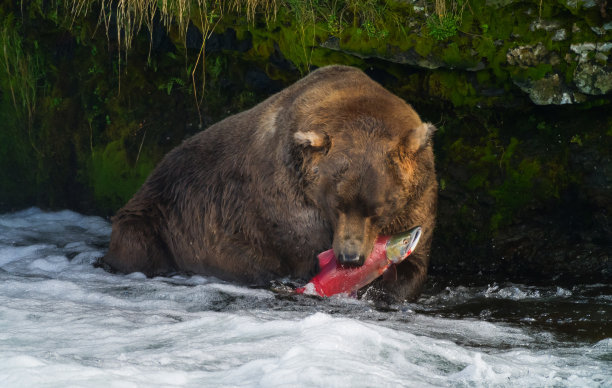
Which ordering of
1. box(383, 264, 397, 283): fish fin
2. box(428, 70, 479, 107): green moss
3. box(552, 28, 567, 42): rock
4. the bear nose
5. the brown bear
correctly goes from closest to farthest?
1. the bear nose
2. the brown bear
3. box(383, 264, 397, 283): fish fin
4. box(552, 28, 567, 42): rock
5. box(428, 70, 479, 107): green moss

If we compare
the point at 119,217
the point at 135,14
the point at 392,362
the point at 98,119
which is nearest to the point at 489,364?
the point at 392,362

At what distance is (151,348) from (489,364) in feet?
5.60

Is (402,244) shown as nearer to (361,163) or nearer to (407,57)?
(361,163)

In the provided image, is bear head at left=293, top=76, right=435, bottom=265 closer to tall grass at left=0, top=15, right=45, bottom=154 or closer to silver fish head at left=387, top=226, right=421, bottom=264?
silver fish head at left=387, top=226, right=421, bottom=264

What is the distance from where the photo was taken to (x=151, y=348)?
4262 mm

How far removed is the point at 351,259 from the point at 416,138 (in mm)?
953

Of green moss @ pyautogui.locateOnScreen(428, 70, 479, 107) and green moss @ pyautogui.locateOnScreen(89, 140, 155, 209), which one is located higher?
green moss @ pyautogui.locateOnScreen(428, 70, 479, 107)

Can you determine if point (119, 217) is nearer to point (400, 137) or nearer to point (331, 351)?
point (400, 137)

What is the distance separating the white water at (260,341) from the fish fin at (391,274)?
265mm

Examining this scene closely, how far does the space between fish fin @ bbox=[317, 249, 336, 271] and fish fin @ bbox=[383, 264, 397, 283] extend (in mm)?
468

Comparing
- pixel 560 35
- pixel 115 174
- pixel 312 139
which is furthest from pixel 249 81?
pixel 560 35

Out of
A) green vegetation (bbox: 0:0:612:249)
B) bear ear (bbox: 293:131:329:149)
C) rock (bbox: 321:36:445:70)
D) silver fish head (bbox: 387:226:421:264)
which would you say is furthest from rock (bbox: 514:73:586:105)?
bear ear (bbox: 293:131:329:149)

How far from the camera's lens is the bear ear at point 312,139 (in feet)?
18.3

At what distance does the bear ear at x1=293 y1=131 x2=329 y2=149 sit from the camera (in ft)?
18.3
